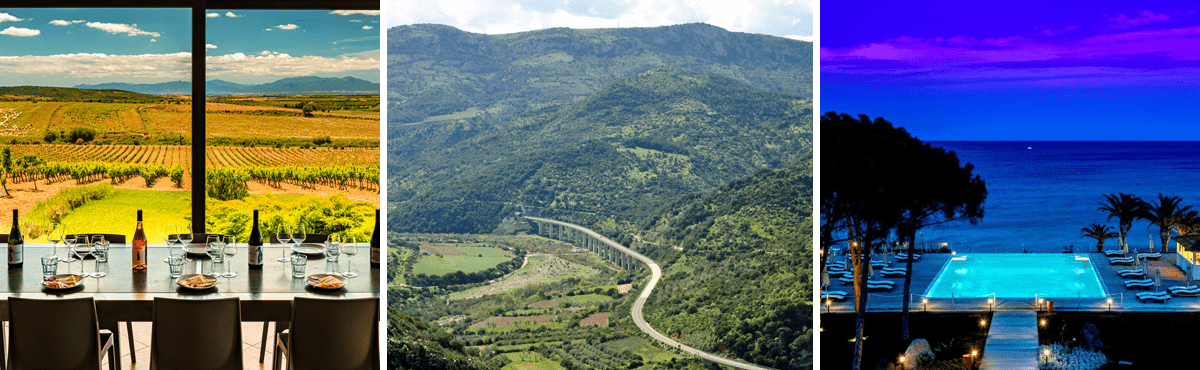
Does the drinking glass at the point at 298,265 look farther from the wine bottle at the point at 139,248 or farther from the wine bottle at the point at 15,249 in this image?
the wine bottle at the point at 15,249

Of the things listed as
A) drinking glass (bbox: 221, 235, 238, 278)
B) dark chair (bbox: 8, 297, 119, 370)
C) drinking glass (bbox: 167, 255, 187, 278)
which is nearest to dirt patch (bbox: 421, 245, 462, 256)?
drinking glass (bbox: 221, 235, 238, 278)

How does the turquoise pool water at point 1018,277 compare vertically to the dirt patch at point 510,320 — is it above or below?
above

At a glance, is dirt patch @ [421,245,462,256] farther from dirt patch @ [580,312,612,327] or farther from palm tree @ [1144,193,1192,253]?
palm tree @ [1144,193,1192,253]

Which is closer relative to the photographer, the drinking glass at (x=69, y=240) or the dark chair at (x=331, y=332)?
the dark chair at (x=331, y=332)

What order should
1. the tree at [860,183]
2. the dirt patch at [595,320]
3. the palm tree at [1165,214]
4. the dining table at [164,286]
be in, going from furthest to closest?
the dirt patch at [595,320]
the tree at [860,183]
the palm tree at [1165,214]
the dining table at [164,286]

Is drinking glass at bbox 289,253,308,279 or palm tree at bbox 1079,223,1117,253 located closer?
drinking glass at bbox 289,253,308,279

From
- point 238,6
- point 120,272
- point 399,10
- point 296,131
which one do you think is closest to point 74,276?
point 120,272

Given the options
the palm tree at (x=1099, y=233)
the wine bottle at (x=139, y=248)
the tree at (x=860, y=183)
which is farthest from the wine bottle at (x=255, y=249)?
the palm tree at (x=1099, y=233)
